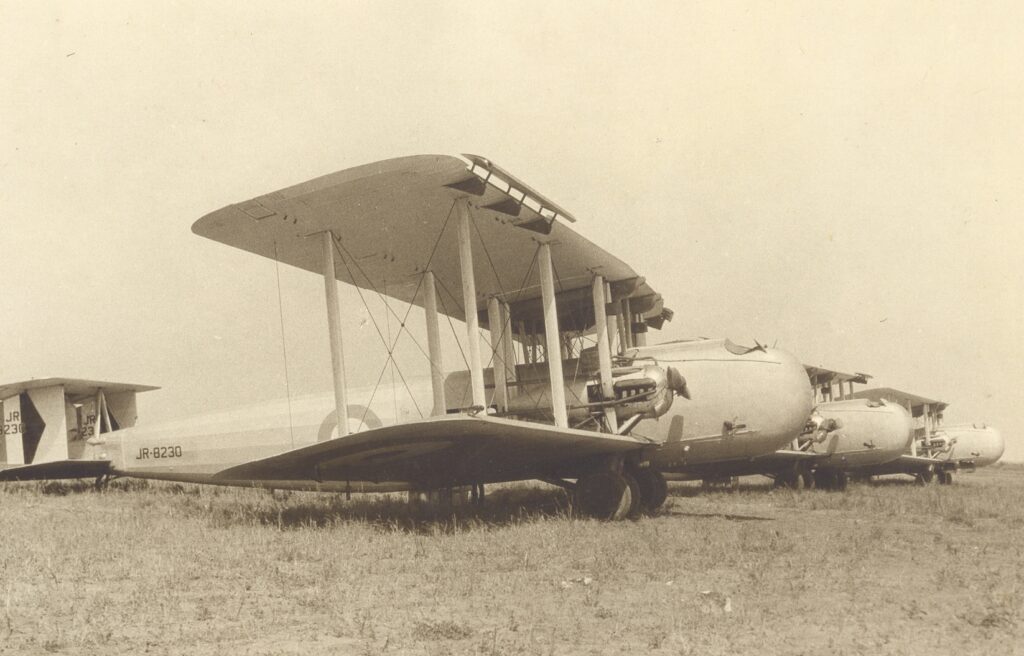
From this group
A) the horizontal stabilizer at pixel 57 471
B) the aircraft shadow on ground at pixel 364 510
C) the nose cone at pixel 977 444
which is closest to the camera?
the aircraft shadow on ground at pixel 364 510

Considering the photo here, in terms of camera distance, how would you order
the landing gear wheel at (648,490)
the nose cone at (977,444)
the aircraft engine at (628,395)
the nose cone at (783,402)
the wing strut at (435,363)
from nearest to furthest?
the aircraft engine at (628,395), the nose cone at (783,402), the wing strut at (435,363), the landing gear wheel at (648,490), the nose cone at (977,444)

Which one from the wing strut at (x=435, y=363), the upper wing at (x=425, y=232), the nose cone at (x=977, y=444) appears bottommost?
the nose cone at (x=977, y=444)

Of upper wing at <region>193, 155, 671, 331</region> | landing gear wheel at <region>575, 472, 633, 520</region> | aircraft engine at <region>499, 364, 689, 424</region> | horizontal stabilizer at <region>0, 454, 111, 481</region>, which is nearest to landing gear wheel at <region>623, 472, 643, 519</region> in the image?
landing gear wheel at <region>575, 472, 633, 520</region>

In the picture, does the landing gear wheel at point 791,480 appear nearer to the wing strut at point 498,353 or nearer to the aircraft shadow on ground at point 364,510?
the aircraft shadow on ground at point 364,510

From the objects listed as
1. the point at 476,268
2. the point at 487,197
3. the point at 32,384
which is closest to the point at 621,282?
the point at 476,268

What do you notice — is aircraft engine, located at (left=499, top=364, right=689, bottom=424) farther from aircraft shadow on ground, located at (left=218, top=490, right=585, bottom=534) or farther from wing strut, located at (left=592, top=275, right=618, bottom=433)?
aircraft shadow on ground, located at (left=218, top=490, right=585, bottom=534)

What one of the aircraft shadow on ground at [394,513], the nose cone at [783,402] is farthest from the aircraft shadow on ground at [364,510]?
the nose cone at [783,402]

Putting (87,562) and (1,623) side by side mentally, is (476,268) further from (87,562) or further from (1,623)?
(1,623)
